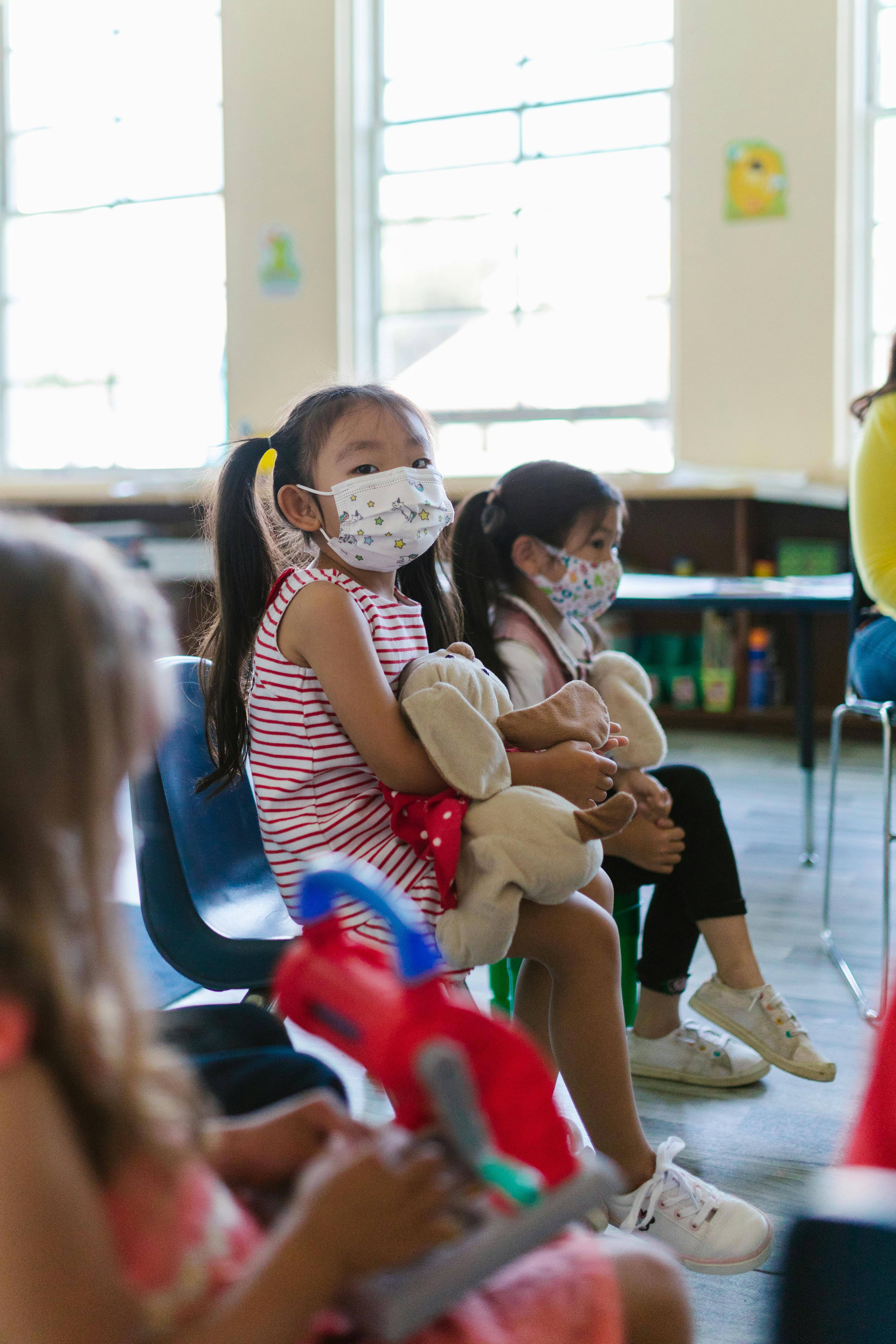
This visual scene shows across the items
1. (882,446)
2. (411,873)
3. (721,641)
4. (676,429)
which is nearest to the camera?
(411,873)

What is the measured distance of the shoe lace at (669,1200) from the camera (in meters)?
1.21

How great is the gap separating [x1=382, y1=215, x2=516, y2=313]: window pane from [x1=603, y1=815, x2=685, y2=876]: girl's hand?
13.9 feet

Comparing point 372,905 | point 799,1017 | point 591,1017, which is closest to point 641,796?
point 591,1017

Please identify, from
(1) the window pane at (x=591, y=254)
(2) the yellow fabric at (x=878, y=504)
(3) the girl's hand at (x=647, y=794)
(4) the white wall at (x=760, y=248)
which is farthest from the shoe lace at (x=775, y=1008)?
(1) the window pane at (x=591, y=254)

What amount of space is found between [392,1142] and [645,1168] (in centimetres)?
74

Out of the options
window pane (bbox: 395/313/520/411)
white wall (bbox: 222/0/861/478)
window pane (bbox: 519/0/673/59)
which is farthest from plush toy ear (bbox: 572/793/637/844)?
window pane (bbox: 519/0/673/59)

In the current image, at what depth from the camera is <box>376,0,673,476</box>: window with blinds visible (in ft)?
16.6

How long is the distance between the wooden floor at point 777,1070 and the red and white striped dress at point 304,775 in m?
0.40

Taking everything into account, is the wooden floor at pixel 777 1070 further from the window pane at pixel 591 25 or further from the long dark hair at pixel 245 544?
the window pane at pixel 591 25

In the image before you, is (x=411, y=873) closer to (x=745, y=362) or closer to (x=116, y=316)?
(x=745, y=362)

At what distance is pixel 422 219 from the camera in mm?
5453

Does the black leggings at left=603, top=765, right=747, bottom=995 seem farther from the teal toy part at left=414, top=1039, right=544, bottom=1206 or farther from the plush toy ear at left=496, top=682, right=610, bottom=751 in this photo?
the teal toy part at left=414, top=1039, right=544, bottom=1206

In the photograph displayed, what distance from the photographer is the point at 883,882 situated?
2055mm

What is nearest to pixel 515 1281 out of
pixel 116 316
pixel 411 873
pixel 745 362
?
pixel 411 873
